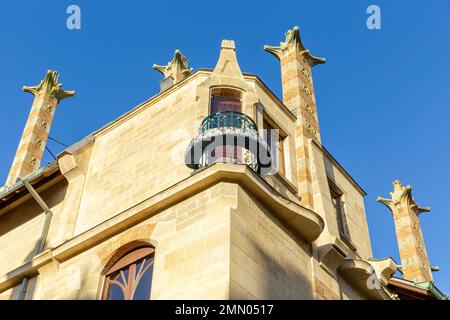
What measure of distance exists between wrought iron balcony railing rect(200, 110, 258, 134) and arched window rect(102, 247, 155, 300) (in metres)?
2.94

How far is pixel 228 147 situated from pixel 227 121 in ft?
2.01

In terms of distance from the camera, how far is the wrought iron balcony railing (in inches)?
590

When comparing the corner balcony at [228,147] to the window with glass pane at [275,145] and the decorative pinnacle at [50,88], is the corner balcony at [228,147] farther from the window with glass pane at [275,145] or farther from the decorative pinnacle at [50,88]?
the decorative pinnacle at [50,88]

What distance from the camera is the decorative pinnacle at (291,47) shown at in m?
21.3

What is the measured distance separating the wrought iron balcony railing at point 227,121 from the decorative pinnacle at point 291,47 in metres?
6.75

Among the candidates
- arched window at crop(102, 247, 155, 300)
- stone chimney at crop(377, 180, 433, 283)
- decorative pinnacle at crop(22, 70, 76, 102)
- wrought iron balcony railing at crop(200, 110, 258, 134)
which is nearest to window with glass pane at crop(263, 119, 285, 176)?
wrought iron balcony railing at crop(200, 110, 258, 134)

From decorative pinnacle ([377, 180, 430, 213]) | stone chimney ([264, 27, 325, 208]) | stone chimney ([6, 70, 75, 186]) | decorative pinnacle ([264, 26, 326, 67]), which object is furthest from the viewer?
stone chimney ([6, 70, 75, 186])

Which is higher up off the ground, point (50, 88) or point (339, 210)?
point (50, 88)

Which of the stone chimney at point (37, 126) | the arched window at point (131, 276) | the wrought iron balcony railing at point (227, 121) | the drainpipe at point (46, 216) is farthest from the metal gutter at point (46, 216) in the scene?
the stone chimney at point (37, 126)

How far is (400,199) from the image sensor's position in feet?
76.6

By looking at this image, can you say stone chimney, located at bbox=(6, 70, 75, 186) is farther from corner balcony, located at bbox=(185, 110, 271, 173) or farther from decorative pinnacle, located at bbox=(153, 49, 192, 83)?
corner balcony, located at bbox=(185, 110, 271, 173)

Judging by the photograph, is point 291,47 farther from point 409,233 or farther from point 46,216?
point 46,216

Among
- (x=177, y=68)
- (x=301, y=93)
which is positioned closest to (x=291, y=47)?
(x=301, y=93)
